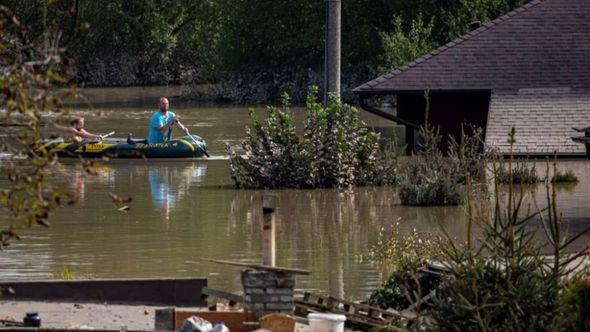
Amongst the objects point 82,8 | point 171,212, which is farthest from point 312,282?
point 82,8

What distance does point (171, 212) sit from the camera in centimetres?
2584

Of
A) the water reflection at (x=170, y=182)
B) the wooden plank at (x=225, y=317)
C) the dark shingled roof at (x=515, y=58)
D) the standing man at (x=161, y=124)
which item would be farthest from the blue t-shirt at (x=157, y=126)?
the wooden plank at (x=225, y=317)

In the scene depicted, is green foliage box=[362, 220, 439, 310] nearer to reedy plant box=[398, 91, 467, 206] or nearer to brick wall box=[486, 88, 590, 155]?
reedy plant box=[398, 91, 467, 206]

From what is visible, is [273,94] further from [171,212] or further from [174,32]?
[171,212]

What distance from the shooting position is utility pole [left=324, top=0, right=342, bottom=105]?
111ft

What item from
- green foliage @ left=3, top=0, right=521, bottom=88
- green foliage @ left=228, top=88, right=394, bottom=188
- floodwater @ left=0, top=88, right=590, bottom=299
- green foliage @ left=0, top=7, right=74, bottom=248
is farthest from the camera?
green foliage @ left=3, top=0, right=521, bottom=88

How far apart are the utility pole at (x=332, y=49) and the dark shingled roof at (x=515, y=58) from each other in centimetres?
193

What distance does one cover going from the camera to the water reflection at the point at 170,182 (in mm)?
27094

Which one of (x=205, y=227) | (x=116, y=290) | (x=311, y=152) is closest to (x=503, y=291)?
(x=116, y=290)

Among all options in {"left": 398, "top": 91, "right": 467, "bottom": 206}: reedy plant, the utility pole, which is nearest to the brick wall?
the utility pole

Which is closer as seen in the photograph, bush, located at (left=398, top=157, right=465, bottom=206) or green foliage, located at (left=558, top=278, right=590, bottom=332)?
green foliage, located at (left=558, top=278, right=590, bottom=332)

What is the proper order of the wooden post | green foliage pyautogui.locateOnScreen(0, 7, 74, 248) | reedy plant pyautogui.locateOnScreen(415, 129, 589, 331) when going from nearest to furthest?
green foliage pyautogui.locateOnScreen(0, 7, 74, 248), reedy plant pyautogui.locateOnScreen(415, 129, 589, 331), the wooden post

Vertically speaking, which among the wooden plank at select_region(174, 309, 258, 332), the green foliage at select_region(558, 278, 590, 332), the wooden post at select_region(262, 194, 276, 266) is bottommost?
the wooden plank at select_region(174, 309, 258, 332)

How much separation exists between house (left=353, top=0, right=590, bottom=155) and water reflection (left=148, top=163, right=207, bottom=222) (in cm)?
508
